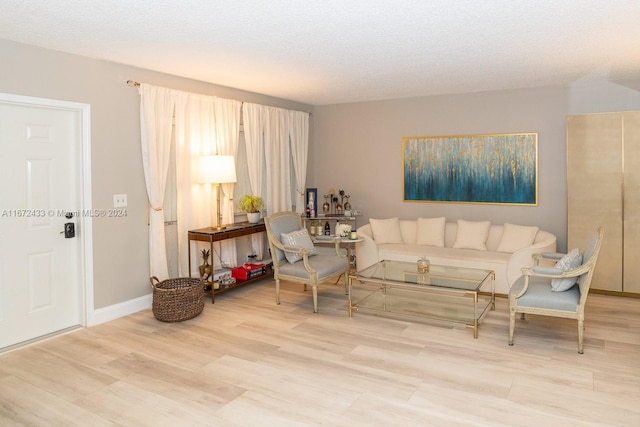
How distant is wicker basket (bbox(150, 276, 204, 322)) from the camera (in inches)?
176

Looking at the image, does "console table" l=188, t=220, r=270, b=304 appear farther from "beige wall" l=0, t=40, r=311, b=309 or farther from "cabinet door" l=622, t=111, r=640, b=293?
"cabinet door" l=622, t=111, r=640, b=293

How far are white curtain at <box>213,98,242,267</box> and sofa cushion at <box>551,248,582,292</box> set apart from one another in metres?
3.76

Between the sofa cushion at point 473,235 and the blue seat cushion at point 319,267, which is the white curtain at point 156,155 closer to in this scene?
the blue seat cushion at point 319,267

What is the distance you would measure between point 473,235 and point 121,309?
4343mm

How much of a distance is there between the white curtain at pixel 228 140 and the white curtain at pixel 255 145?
158 mm

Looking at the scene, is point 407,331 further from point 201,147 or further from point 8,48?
point 8,48

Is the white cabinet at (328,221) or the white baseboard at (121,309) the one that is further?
the white cabinet at (328,221)

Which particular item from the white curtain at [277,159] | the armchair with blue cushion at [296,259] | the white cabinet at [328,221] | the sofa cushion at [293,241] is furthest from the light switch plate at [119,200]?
the white cabinet at [328,221]

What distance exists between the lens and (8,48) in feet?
12.3

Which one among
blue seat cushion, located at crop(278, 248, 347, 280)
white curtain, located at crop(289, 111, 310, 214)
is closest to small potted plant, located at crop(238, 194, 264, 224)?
blue seat cushion, located at crop(278, 248, 347, 280)

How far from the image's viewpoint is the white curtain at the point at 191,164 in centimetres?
523

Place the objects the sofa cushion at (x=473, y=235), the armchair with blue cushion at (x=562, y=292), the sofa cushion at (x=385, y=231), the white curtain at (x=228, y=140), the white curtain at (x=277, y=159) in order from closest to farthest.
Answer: the armchair with blue cushion at (x=562, y=292), the white curtain at (x=228, y=140), the sofa cushion at (x=473, y=235), the sofa cushion at (x=385, y=231), the white curtain at (x=277, y=159)

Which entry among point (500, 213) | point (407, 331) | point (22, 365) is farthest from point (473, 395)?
point (500, 213)

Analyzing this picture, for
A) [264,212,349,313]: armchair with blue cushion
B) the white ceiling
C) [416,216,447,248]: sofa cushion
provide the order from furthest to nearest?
[416,216,447,248]: sofa cushion → [264,212,349,313]: armchair with blue cushion → the white ceiling
